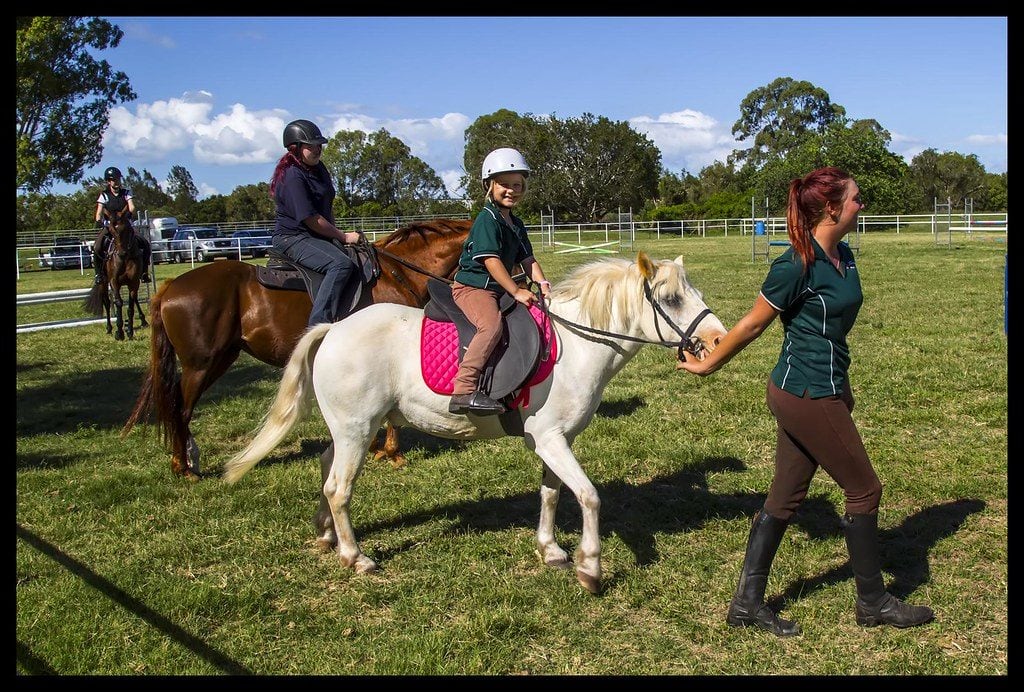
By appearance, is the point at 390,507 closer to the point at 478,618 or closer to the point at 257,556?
the point at 257,556

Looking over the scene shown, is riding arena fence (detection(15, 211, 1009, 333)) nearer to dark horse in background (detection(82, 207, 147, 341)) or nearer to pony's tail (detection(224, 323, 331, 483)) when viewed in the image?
dark horse in background (detection(82, 207, 147, 341))

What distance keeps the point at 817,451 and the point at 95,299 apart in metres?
15.5

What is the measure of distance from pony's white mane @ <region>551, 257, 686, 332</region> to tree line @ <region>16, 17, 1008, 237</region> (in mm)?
34871

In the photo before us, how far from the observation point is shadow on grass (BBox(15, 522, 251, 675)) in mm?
4039

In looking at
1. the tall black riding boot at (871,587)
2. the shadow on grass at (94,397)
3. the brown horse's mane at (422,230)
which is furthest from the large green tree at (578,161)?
the tall black riding boot at (871,587)

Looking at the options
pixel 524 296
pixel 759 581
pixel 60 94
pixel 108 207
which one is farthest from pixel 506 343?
pixel 60 94

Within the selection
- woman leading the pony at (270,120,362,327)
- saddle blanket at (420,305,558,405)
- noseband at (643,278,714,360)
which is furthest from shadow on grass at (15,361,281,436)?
noseband at (643,278,714,360)

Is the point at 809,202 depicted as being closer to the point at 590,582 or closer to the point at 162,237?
the point at 590,582

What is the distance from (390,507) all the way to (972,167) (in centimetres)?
7723

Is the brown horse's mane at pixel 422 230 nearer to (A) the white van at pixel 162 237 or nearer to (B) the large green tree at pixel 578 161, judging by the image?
(A) the white van at pixel 162 237

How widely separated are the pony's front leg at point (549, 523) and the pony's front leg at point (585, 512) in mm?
392

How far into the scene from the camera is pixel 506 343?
486cm

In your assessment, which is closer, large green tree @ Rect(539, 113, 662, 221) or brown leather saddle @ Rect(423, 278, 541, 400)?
brown leather saddle @ Rect(423, 278, 541, 400)

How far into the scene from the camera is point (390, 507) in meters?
6.17
